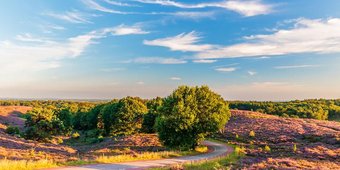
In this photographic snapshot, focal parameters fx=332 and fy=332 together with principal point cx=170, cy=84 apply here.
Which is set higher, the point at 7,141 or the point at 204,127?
the point at 204,127

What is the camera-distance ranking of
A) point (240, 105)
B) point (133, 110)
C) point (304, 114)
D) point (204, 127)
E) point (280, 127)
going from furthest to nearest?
point (240, 105) < point (304, 114) < point (133, 110) < point (280, 127) < point (204, 127)

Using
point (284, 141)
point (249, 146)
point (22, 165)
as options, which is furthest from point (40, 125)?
point (22, 165)

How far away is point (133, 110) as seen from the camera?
85312 mm

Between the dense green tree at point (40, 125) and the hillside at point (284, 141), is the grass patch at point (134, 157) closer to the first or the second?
the hillside at point (284, 141)

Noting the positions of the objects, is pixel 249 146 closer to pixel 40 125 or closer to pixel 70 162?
pixel 70 162

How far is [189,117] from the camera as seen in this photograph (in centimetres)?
4741

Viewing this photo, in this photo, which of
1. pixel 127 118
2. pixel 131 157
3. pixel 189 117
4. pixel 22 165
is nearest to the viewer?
pixel 22 165

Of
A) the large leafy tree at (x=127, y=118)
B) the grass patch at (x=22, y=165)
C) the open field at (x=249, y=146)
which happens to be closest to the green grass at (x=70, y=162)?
the grass patch at (x=22, y=165)

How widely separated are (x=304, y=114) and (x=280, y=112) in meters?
→ 11.3

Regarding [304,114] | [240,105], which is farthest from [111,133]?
[240,105]

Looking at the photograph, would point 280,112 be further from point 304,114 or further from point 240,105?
point 240,105

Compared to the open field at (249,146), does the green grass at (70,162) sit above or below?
above

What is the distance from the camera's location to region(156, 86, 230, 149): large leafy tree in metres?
47.7

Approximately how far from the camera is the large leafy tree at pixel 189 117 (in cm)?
4769
